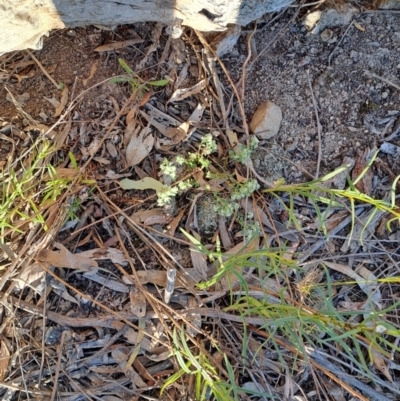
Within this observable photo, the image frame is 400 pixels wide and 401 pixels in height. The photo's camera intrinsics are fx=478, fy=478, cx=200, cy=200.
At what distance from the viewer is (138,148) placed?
1917mm

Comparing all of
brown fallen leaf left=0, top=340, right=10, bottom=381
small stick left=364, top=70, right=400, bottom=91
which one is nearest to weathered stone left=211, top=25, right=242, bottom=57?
small stick left=364, top=70, right=400, bottom=91

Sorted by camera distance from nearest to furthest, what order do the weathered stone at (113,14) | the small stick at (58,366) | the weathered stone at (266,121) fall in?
the weathered stone at (113,14) < the small stick at (58,366) < the weathered stone at (266,121)

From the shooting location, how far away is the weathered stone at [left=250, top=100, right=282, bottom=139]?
192 centimetres

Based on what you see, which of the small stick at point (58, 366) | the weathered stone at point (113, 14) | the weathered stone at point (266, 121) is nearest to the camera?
the weathered stone at point (113, 14)

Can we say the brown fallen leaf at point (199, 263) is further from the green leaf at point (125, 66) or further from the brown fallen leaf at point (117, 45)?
the brown fallen leaf at point (117, 45)

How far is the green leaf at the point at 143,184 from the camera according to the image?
1.87 metres

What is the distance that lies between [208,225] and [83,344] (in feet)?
2.20

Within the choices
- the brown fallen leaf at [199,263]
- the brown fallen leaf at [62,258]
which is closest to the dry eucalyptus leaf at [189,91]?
the brown fallen leaf at [199,263]

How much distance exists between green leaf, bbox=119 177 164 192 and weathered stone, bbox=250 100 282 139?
45 cm

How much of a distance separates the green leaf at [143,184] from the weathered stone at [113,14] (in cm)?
60

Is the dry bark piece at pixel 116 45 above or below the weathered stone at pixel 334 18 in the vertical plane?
below

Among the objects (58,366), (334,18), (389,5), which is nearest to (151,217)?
(58,366)

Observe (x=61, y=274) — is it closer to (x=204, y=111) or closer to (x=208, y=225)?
(x=208, y=225)

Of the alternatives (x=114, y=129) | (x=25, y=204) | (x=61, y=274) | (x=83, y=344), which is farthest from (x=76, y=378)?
(x=114, y=129)
